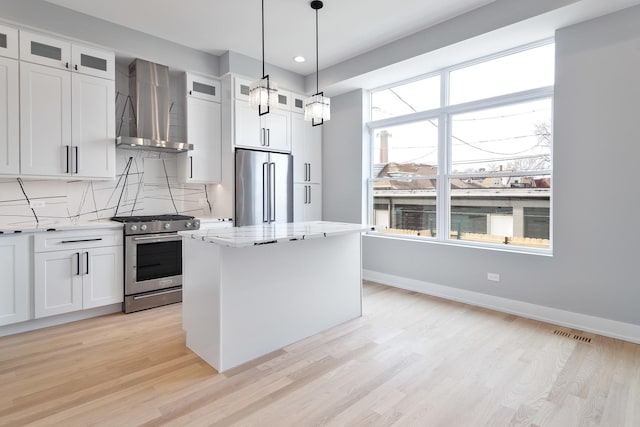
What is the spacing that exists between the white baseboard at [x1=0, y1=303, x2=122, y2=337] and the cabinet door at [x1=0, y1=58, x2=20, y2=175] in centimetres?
137

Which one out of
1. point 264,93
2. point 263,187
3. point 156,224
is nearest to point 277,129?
point 263,187

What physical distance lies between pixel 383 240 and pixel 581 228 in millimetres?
2262

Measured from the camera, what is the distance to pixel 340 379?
2316 mm

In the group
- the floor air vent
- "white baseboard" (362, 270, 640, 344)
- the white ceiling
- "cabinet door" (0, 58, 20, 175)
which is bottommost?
the floor air vent

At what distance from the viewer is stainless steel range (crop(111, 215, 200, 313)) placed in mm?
3633

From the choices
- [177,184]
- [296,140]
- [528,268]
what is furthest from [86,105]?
[528,268]

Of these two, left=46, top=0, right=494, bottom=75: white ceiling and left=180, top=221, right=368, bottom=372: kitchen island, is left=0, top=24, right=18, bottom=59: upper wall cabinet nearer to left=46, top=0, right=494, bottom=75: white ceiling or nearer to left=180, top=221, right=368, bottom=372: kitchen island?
left=46, top=0, right=494, bottom=75: white ceiling

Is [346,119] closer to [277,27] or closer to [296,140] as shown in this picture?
[296,140]

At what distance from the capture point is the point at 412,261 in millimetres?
4500

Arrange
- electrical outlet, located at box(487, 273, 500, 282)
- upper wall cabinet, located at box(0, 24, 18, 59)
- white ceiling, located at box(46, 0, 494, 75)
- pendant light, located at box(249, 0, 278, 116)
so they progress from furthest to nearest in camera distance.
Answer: electrical outlet, located at box(487, 273, 500, 282)
white ceiling, located at box(46, 0, 494, 75)
upper wall cabinet, located at box(0, 24, 18, 59)
pendant light, located at box(249, 0, 278, 116)

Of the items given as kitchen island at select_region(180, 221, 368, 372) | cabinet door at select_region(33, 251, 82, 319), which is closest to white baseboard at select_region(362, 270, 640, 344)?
kitchen island at select_region(180, 221, 368, 372)

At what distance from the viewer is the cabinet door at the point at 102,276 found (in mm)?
3395

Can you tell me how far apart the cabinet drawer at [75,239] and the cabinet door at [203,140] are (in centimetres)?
115

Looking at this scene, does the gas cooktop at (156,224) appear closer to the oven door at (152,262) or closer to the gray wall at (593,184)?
the oven door at (152,262)
